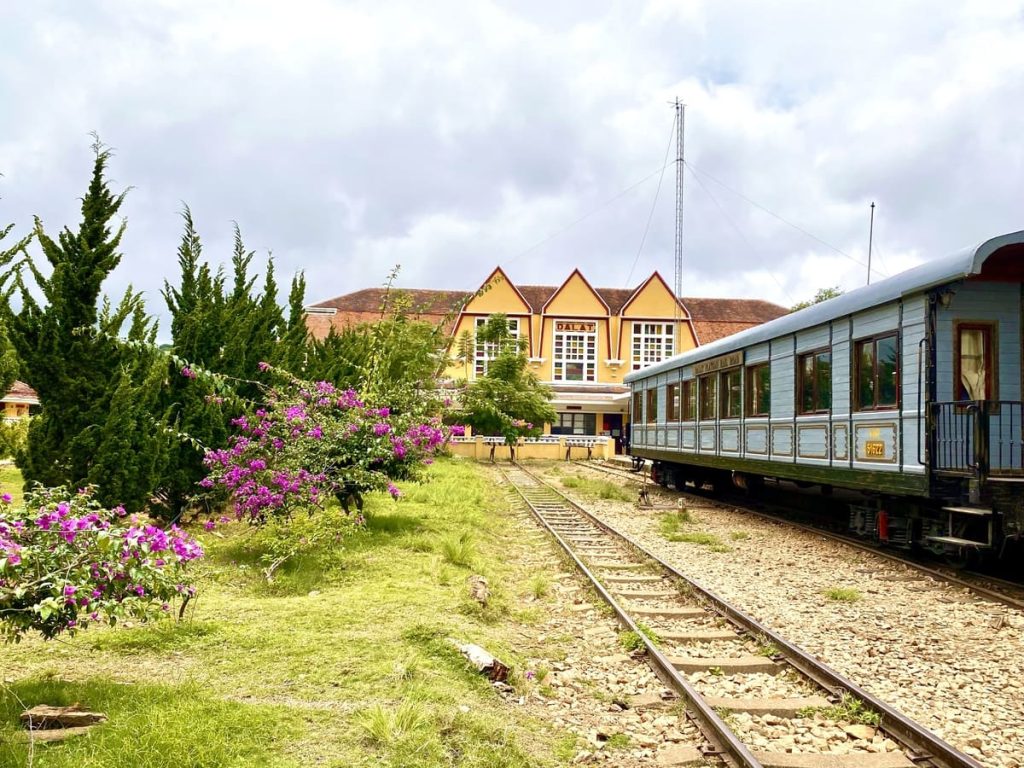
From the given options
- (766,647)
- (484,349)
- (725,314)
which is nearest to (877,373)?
(766,647)

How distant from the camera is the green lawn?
160 inches

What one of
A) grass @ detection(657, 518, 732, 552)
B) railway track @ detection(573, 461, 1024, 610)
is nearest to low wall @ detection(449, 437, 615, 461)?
grass @ detection(657, 518, 732, 552)

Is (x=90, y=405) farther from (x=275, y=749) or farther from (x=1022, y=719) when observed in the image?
(x=1022, y=719)

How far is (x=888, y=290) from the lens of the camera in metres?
10.1

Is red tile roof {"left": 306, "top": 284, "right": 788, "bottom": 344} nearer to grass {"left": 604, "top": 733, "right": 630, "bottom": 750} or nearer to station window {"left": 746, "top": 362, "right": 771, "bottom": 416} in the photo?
station window {"left": 746, "top": 362, "right": 771, "bottom": 416}

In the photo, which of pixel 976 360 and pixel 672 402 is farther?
pixel 672 402

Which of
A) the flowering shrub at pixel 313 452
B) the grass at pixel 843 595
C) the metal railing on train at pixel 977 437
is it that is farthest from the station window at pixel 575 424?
the grass at pixel 843 595

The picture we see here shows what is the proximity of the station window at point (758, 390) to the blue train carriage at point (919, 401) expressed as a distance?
31 centimetres

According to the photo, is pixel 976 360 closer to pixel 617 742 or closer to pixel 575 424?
pixel 617 742

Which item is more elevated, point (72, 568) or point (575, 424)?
point (575, 424)

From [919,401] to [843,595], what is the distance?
8.51 feet

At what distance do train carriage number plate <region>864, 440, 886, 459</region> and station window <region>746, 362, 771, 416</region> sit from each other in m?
3.40

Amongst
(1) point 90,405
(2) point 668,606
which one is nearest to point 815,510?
(2) point 668,606

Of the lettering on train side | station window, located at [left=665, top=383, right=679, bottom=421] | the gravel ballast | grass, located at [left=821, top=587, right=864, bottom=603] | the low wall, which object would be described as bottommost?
the gravel ballast
